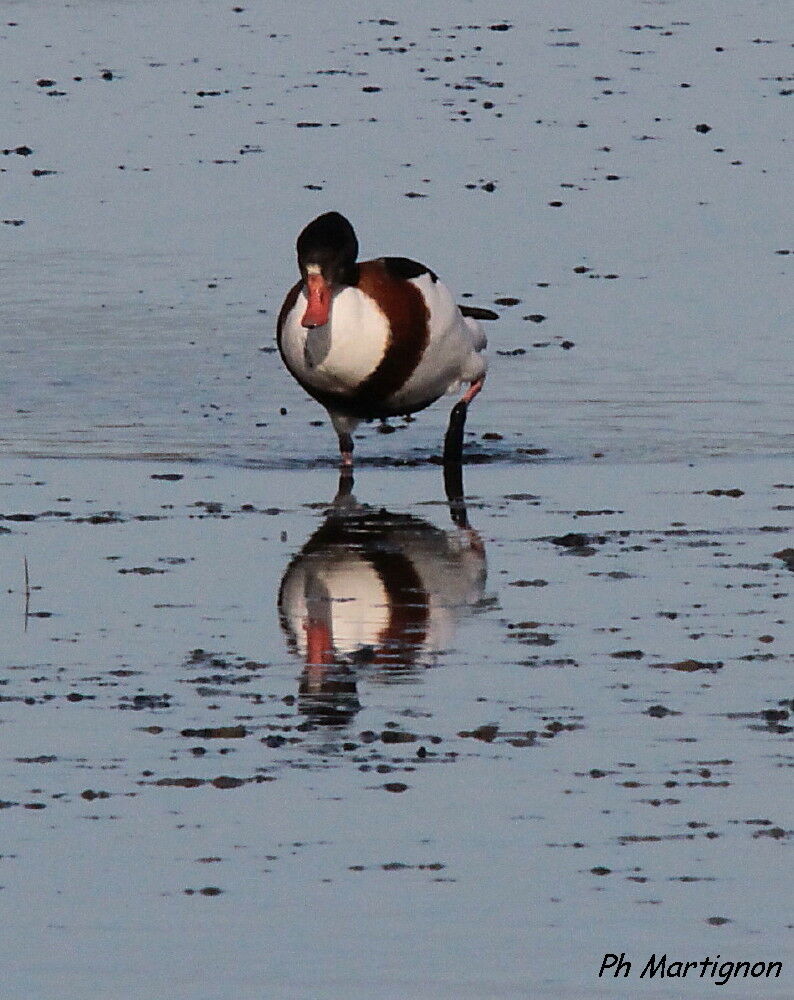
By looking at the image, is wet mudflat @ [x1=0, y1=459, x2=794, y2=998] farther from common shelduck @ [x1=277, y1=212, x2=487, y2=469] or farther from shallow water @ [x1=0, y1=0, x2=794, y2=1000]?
common shelduck @ [x1=277, y1=212, x2=487, y2=469]

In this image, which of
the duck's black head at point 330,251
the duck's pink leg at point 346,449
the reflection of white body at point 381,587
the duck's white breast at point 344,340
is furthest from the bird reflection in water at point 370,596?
the duck's black head at point 330,251

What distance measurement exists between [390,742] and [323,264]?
504 centimetres

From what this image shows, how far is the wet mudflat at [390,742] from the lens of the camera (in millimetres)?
7355

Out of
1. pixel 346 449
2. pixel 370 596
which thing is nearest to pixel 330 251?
pixel 346 449

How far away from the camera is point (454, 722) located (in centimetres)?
930

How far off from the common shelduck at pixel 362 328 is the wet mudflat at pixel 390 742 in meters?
0.79

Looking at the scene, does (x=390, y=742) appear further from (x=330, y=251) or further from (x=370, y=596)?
(x=330, y=251)

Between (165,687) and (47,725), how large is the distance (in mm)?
605

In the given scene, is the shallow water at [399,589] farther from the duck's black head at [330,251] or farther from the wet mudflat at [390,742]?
the duck's black head at [330,251]

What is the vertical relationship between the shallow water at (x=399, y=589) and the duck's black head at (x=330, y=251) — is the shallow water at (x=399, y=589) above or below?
below

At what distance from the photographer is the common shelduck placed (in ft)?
45.3

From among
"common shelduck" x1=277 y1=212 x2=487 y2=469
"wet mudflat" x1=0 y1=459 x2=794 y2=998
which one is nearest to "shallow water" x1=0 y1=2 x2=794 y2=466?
"common shelduck" x1=277 y1=212 x2=487 y2=469

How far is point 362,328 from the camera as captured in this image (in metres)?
13.9

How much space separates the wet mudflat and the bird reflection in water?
23mm
